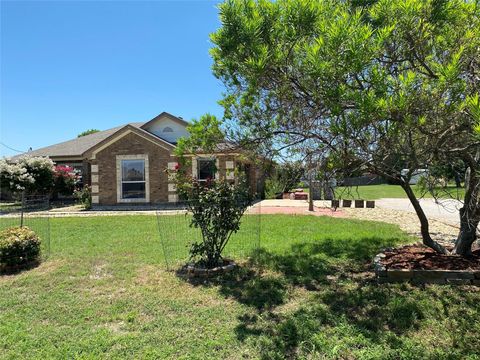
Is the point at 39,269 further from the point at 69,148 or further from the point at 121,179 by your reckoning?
the point at 69,148

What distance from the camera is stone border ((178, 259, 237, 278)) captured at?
6.38 metres

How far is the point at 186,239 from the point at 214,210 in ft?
8.81

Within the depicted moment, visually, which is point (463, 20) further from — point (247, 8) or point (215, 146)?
point (215, 146)

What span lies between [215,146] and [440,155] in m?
3.31

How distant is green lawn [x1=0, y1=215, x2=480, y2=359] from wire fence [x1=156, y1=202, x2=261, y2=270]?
0.78 feet

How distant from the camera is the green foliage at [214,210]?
656 centimetres

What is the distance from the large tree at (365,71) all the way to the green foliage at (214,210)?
182cm

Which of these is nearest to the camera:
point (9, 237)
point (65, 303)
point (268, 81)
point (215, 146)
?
point (268, 81)

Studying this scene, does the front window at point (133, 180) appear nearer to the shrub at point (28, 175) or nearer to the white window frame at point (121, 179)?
the white window frame at point (121, 179)

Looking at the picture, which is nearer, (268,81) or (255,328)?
(255,328)

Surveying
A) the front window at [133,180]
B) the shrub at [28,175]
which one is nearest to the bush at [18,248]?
the front window at [133,180]

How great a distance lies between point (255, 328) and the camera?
430 cm

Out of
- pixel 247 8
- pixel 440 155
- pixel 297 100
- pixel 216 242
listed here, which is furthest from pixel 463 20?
pixel 216 242

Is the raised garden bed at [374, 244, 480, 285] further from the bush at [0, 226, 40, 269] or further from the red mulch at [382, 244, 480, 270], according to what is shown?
the bush at [0, 226, 40, 269]
